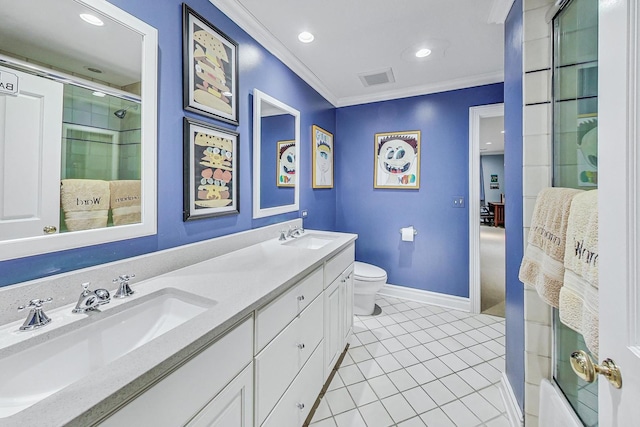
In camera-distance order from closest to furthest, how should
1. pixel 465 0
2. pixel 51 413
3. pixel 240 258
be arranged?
pixel 51 413, pixel 240 258, pixel 465 0

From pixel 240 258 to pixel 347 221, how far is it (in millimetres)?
2026

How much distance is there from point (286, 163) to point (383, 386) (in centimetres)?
174

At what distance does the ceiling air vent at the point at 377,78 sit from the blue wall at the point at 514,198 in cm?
108

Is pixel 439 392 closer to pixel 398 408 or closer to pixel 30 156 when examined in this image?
pixel 398 408

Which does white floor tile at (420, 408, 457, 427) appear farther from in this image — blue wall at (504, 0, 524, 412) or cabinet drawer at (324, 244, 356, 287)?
cabinet drawer at (324, 244, 356, 287)

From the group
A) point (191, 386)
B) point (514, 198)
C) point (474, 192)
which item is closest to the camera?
point (191, 386)

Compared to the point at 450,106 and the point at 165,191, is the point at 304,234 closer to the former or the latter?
the point at 165,191

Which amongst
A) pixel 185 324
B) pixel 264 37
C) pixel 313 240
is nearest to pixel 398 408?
pixel 313 240

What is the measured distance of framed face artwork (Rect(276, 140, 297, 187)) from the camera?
7.01 ft

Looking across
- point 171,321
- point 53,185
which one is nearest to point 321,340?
point 171,321

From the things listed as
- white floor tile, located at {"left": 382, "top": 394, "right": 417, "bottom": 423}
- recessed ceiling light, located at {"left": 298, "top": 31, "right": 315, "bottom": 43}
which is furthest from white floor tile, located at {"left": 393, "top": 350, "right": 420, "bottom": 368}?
recessed ceiling light, located at {"left": 298, "top": 31, "right": 315, "bottom": 43}

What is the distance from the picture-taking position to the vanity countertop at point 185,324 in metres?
0.46

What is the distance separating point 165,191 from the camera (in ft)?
4.17

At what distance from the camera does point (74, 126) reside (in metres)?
0.94
